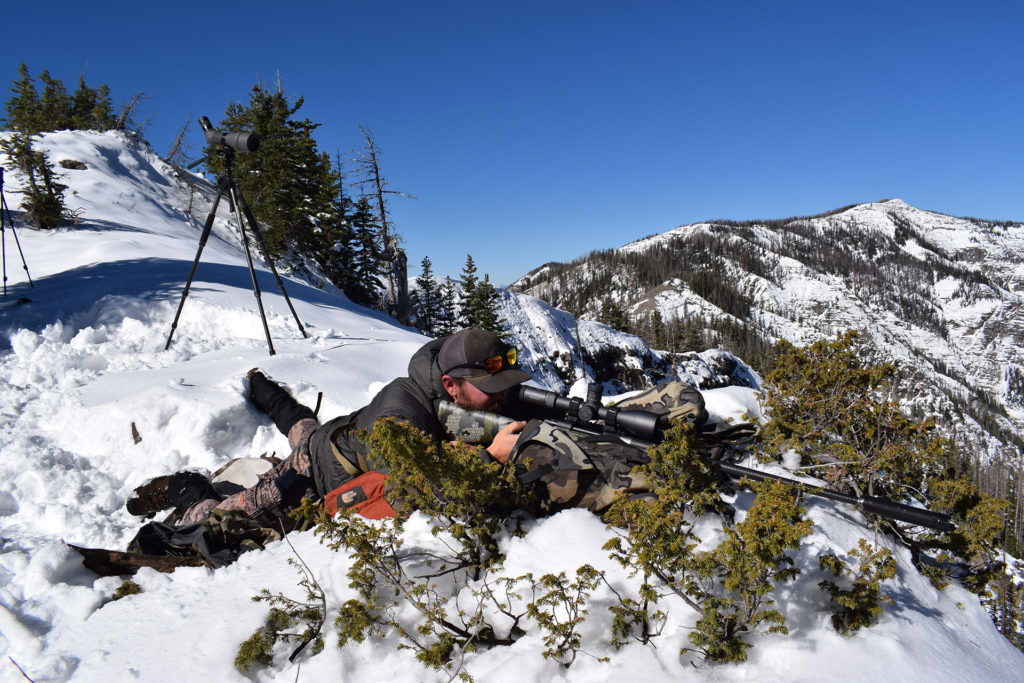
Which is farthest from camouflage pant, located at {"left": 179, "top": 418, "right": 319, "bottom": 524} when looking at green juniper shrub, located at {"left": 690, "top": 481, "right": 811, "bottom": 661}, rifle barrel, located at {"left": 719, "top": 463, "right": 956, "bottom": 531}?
rifle barrel, located at {"left": 719, "top": 463, "right": 956, "bottom": 531}

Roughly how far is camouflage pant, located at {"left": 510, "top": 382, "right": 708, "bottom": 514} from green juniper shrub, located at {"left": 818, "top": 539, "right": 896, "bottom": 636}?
2.98ft

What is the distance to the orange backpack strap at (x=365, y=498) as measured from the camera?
3.07 m

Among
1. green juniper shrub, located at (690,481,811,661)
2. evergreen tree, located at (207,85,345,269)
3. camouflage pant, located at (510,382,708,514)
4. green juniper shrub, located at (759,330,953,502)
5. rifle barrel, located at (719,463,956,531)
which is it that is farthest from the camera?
evergreen tree, located at (207,85,345,269)

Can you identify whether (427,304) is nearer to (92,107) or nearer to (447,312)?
(447,312)

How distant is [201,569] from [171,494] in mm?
1723

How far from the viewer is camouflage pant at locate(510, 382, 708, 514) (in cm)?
292

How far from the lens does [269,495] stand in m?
3.59

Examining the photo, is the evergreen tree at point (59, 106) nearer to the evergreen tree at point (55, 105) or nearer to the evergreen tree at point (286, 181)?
the evergreen tree at point (55, 105)

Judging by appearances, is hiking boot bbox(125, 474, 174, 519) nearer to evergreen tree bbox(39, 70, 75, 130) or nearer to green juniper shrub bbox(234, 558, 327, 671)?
green juniper shrub bbox(234, 558, 327, 671)

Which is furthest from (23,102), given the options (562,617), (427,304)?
(562,617)

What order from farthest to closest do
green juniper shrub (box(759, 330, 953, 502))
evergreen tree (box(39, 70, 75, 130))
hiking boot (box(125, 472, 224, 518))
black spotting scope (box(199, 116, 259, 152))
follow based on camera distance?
evergreen tree (box(39, 70, 75, 130)) → black spotting scope (box(199, 116, 259, 152)) → hiking boot (box(125, 472, 224, 518)) → green juniper shrub (box(759, 330, 953, 502))

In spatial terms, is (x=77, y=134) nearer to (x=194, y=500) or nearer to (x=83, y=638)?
(x=194, y=500)

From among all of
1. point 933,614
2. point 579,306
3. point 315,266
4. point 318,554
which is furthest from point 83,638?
point 579,306

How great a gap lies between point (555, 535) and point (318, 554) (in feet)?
4.73
